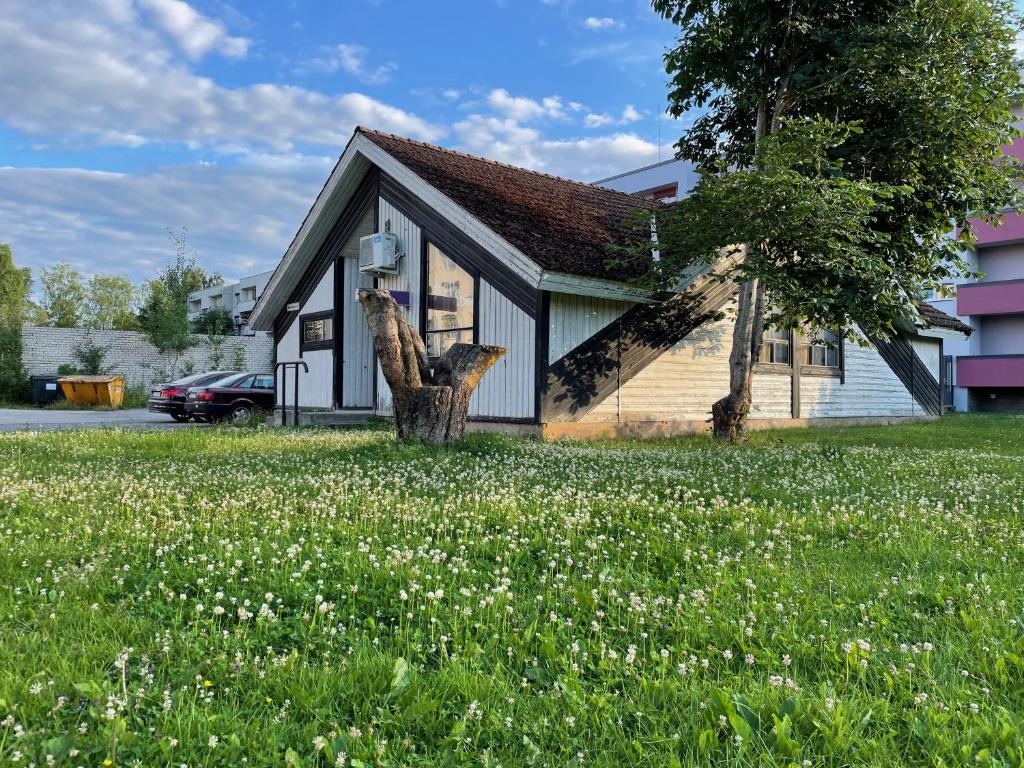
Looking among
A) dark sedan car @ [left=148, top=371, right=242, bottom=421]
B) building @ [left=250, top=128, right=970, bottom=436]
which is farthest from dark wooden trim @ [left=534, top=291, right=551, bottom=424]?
dark sedan car @ [left=148, top=371, right=242, bottom=421]

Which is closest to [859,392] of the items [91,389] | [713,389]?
[713,389]

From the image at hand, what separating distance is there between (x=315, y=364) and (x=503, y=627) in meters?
16.2

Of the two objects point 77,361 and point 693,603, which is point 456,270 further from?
point 77,361

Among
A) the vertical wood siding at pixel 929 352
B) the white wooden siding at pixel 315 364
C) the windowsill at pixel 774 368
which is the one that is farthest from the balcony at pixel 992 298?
the white wooden siding at pixel 315 364

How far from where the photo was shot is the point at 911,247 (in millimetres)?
12242

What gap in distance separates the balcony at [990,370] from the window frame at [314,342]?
2926cm

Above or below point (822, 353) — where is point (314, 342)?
above

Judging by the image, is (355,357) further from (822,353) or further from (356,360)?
(822,353)

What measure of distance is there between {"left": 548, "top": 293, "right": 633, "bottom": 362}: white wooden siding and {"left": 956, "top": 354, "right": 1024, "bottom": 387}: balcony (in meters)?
26.8

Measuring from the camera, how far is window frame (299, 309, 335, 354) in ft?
57.8

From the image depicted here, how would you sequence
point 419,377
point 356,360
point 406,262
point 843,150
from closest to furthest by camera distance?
point 419,377 → point 843,150 → point 406,262 → point 356,360

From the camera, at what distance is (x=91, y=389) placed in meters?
26.1

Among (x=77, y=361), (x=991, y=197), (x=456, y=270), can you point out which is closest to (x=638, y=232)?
(x=456, y=270)

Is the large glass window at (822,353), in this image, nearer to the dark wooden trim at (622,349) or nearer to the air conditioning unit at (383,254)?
the dark wooden trim at (622,349)
